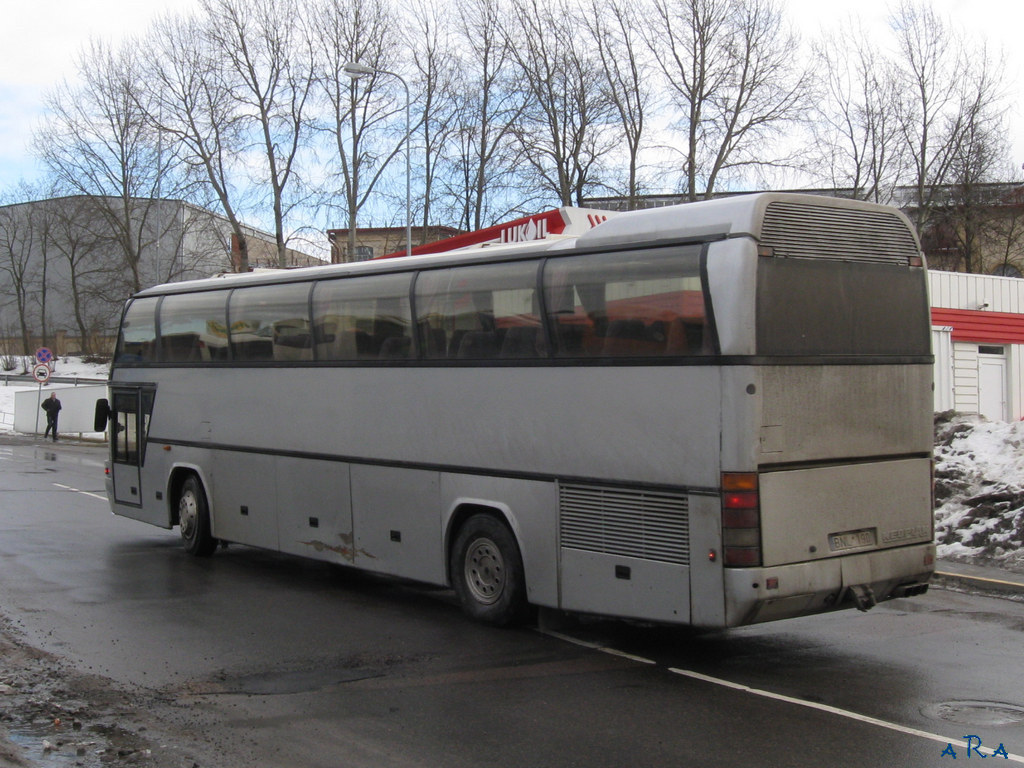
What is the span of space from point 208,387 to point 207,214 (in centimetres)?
3598

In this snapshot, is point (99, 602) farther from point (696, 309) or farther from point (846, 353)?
point (846, 353)

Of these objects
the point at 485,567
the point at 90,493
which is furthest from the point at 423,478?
the point at 90,493

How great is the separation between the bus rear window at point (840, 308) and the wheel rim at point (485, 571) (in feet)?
10.8

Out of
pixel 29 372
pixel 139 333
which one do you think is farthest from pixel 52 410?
pixel 139 333

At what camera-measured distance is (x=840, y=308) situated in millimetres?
7809

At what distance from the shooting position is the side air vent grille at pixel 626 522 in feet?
24.9

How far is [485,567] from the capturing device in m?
9.46

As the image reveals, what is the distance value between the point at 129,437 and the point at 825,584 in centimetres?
1073

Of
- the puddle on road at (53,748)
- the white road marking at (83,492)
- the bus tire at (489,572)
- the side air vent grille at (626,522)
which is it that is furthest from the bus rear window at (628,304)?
the white road marking at (83,492)

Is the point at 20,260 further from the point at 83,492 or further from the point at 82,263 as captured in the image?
the point at 83,492

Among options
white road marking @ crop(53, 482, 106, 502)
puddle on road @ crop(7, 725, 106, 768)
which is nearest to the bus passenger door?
white road marking @ crop(53, 482, 106, 502)

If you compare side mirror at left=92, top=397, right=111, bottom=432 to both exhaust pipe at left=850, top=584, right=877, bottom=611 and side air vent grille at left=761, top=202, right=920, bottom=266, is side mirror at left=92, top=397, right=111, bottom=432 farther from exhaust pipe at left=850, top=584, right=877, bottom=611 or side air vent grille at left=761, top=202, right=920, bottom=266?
exhaust pipe at left=850, top=584, right=877, bottom=611

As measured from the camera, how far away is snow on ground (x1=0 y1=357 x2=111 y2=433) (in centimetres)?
5243

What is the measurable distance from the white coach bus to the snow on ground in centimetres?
4537
